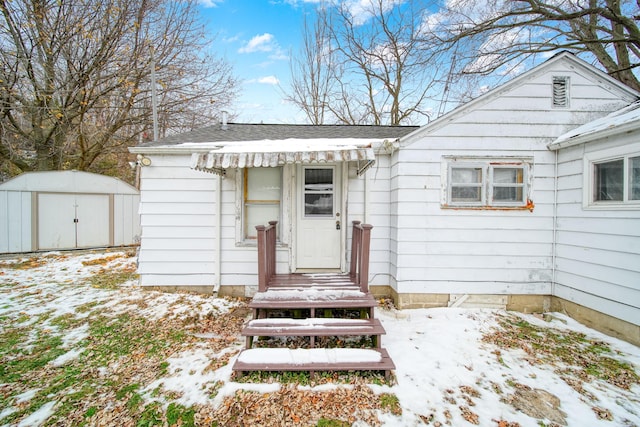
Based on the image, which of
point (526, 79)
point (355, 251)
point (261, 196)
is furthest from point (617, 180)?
point (261, 196)

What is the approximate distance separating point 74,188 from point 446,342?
12147mm

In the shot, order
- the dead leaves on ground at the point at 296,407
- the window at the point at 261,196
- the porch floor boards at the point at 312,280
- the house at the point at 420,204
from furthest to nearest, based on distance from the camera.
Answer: the window at the point at 261,196, the house at the point at 420,204, the porch floor boards at the point at 312,280, the dead leaves on ground at the point at 296,407

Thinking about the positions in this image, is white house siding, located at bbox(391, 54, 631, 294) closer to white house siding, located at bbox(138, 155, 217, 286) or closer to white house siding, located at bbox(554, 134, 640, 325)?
white house siding, located at bbox(554, 134, 640, 325)

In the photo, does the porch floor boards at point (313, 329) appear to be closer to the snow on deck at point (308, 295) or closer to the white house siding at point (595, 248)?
the snow on deck at point (308, 295)

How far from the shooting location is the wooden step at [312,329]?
10.1 feet

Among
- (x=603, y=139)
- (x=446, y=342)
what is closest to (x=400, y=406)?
(x=446, y=342)

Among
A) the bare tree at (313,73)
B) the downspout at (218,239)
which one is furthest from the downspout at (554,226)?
the bare tree at (313,73)

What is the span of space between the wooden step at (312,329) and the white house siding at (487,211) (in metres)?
1.54

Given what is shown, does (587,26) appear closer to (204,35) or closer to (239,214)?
(239,214)

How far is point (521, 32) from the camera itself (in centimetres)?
845

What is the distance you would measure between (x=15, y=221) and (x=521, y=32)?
1703 cm

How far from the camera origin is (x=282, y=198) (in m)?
5.15

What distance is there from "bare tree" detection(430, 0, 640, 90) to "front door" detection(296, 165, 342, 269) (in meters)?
7.30

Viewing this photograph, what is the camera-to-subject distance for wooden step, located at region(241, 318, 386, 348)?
3.09m
